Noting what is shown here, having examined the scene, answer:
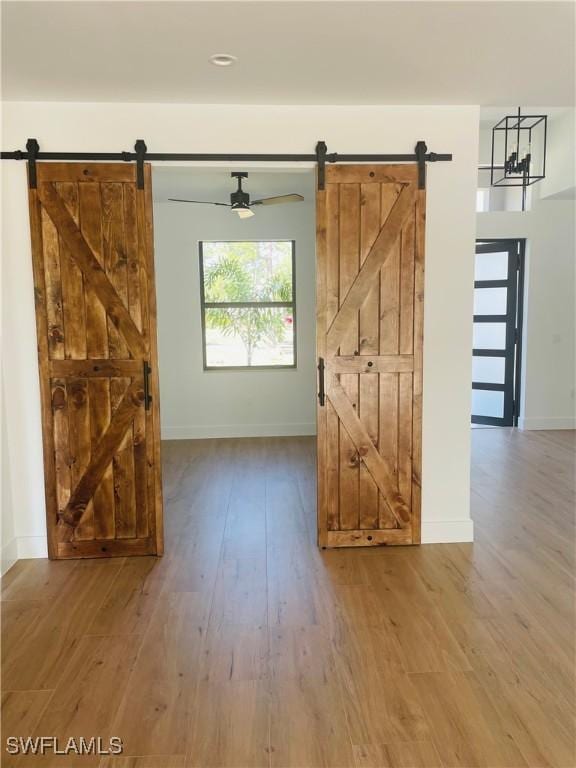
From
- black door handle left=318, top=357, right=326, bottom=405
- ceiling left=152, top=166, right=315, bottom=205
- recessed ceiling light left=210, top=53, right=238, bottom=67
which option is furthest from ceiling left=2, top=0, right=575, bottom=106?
ceiling left=152, top=166, right=315, bottom=205

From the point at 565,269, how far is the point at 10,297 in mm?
6349

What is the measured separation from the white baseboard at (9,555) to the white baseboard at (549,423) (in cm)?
595

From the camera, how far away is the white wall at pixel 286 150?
3.25 meters

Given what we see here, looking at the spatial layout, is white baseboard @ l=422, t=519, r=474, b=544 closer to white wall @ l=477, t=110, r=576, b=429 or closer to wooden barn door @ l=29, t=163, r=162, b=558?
wooden barn door @ l=29, t=163, r=162, b=558

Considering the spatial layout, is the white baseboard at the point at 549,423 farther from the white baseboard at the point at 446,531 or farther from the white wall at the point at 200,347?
the white baseboard at the point at 446,531

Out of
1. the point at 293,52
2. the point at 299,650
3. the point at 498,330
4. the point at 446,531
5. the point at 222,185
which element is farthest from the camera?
the point at 498,330

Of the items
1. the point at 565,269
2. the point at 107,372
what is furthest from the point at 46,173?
the point at 565,269

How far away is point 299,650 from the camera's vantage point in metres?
2.48

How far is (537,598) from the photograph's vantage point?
2.90 meters

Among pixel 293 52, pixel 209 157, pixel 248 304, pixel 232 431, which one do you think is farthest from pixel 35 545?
pixel 248 304

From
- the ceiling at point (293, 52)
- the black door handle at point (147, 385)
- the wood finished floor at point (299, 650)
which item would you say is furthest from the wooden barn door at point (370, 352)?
the black door handle at point (147, 385)

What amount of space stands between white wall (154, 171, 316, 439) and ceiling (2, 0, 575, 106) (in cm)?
343

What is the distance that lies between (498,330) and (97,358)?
557 cm

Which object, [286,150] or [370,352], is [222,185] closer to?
[286,150]
